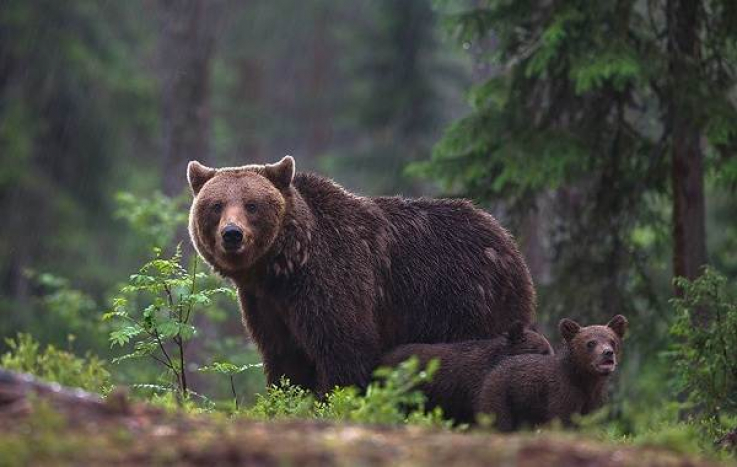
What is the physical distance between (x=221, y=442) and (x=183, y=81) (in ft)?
48.1

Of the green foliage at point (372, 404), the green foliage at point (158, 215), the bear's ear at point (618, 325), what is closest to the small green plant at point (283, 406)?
the green foliage at point (372, 404)

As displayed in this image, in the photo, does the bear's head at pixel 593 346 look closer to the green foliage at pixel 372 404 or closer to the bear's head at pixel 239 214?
the green foliage at pixel 372 404

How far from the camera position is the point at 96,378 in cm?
1051

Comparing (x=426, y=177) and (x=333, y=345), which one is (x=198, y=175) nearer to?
(x=333, y=345)

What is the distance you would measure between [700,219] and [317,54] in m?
28.5

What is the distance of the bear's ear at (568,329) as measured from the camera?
27.0ft

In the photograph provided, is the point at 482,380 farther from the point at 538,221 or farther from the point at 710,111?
the point at 538,221

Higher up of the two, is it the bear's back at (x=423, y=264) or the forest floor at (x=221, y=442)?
the bear's back at (x=423, y=264)

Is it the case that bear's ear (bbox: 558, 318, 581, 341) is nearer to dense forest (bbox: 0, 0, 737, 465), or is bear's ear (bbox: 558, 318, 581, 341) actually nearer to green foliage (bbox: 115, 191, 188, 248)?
dense forest (bbox: 0, 0, 737, 465)

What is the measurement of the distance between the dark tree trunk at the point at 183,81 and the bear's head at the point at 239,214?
31.5 feet

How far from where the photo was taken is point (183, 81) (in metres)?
18.9

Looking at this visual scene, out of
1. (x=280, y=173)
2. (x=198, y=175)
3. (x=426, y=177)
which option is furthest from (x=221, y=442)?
(x=426, y=177)

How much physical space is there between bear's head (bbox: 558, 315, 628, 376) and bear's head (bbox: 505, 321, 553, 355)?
0.91 feet

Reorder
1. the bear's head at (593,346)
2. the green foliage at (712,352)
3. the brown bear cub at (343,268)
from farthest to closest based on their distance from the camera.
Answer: the green foliage at (712,352) → the brown bear cub at (343,268) → the bear's head at (593,346)
